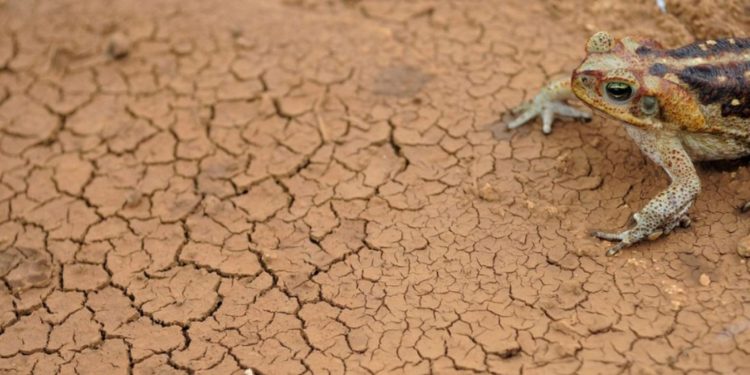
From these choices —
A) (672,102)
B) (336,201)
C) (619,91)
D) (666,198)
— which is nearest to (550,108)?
(619,91)

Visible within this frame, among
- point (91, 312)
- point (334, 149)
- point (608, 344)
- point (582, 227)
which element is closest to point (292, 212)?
point (334, 149)

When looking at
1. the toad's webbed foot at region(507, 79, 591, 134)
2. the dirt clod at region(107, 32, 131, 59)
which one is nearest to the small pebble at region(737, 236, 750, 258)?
the toad's webbed foot at region(507, 79, 591, 134)

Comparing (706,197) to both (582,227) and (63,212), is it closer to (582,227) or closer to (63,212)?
(582,227)

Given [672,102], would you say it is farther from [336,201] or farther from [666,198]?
[336,201]

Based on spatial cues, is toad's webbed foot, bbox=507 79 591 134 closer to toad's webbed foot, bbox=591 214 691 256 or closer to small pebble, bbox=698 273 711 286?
toad's webbed foot, bbox=591 214 691 256

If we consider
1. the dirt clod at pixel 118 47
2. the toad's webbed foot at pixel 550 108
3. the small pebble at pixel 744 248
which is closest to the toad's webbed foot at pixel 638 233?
the small pebble at pixel 744 248

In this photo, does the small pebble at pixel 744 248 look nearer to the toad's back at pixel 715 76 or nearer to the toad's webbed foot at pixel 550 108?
the toad's back at pixel 715 76
